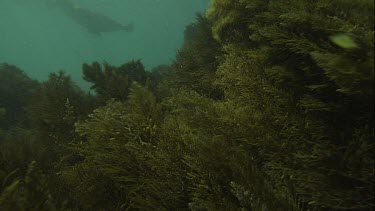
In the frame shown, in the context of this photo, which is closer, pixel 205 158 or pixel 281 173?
pixel 205 158

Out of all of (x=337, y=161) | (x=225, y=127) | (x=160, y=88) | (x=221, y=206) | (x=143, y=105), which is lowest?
(x=221, y=206)

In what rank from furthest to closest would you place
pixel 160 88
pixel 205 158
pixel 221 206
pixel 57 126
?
pixel 160 88
pixel 57 126
pixel 205 158
pixel 221 206

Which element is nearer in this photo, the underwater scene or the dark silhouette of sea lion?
the underwater scene

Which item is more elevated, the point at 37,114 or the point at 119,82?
the point at 119,82

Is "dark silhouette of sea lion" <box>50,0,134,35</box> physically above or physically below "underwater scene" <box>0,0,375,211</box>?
above

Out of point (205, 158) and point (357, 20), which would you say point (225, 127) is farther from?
point (357, 20)

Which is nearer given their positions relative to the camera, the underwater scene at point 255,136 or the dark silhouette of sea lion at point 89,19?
the underwater scene at point 255,136

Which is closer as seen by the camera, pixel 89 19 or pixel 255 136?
pixel 255 136

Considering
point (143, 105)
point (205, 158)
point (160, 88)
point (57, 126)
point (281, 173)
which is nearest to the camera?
point (205, 158)

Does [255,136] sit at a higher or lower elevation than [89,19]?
lower

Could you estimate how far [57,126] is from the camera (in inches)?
294

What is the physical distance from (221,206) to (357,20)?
7.13ft

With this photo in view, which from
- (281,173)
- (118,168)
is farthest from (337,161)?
(118,168)

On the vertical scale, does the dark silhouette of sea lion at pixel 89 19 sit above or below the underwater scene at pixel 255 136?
above
